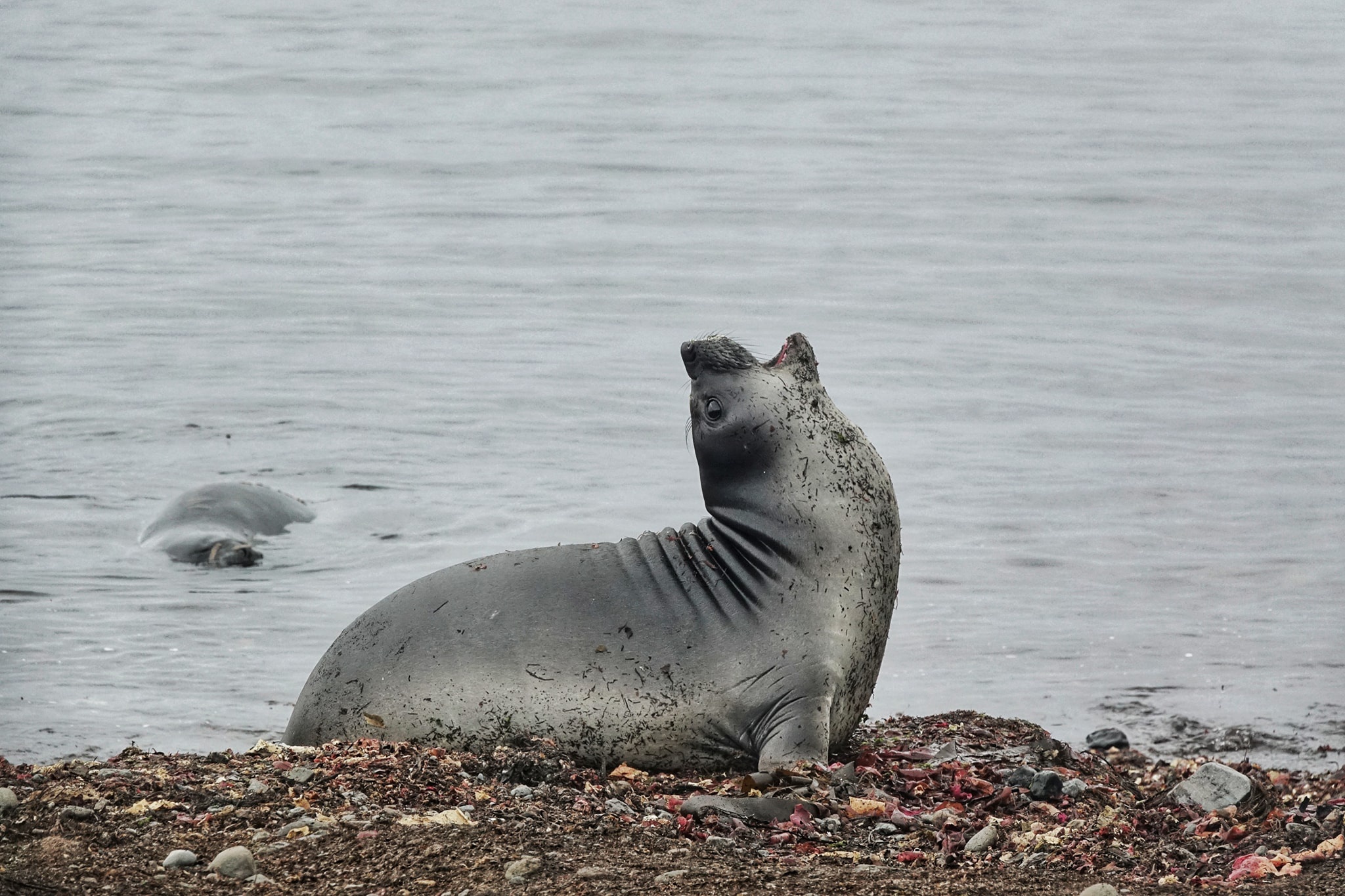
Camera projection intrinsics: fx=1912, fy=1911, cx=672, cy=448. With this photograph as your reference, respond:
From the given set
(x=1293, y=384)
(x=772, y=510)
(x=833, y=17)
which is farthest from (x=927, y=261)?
(x=833, y=17)

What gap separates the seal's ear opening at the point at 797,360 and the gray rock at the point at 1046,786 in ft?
5.64

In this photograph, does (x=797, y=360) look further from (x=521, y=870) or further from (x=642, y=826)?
(x=521, y=870)

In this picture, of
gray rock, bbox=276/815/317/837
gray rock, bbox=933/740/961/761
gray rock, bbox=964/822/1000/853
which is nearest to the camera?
gray rock, bbox=276/815/317/837

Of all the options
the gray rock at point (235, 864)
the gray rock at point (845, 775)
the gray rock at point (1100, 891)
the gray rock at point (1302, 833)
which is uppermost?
the gray rock at point (1100, 891)

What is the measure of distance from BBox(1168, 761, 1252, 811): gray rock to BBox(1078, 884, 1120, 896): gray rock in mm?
1725

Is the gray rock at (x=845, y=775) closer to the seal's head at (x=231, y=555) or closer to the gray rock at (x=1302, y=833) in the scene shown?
the gray rock at (x=1302, y=833)

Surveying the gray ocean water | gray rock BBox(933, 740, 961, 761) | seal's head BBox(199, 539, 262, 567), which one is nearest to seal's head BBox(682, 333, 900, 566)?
gray rock BBox(933, 740, 961, 761)

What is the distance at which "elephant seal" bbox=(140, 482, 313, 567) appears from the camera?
452 inches

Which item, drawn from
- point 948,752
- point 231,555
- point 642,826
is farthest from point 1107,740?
point 231,555

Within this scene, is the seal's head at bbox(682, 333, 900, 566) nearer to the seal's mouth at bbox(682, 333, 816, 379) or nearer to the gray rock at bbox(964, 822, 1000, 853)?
the seal's mouth at bbox(682, 333, 816, 379)

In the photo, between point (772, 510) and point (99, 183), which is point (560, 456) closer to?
point (772, 510)

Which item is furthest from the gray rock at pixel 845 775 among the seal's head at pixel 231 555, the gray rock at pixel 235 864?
the seal's head at pixel 231 555

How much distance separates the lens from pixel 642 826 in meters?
5.53

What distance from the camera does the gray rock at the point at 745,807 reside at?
568cm
